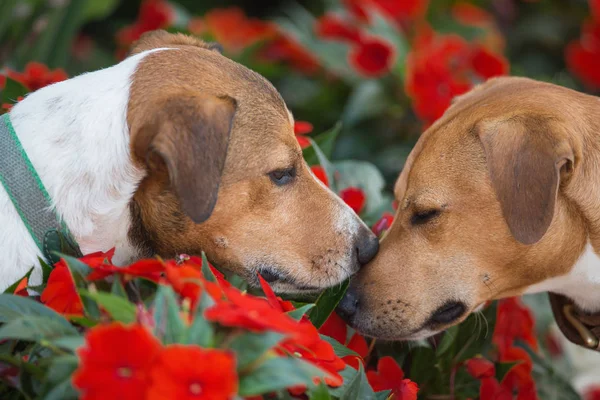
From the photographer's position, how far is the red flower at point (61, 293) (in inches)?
77.6

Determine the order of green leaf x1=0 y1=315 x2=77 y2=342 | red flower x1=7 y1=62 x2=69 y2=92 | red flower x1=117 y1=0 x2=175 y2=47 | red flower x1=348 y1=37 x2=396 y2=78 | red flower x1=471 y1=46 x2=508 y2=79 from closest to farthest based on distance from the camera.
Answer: green leaf x1=0 y1=315 x2=77 y2=342, red flower x1=7 y1=62 x2=69 y2=92, red flower x1=471 y1=46 x2=508 y2=79, red flower x1=348 y1=37 x2=396 y2=78, red flower x1=117 y1=0 x2=175 y2=47

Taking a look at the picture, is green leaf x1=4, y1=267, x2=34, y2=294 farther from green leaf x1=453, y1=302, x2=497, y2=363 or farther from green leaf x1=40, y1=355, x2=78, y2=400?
green leaf x1=453, y1=302, x2=497, y2=363

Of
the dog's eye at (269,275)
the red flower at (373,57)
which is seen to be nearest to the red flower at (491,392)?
the dog's eye at (269,275)

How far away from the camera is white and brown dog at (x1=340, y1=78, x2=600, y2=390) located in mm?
2619

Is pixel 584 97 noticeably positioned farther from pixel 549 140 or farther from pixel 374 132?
pixel 374 132

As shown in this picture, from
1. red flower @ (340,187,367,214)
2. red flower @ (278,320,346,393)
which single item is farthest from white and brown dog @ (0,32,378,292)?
red flower @ (278,320,346,393)

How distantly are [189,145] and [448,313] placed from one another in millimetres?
1219

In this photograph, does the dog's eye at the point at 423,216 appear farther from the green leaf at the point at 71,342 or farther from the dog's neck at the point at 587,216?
the green leaf at the point at 71,342

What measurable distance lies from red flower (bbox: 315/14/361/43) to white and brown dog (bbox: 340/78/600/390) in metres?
2.31

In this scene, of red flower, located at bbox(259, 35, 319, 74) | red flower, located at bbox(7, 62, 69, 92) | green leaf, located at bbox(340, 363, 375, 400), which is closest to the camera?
green leaf, located at bbox(340, 363, 375, 400)

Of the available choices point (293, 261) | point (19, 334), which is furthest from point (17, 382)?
point (293, 261)

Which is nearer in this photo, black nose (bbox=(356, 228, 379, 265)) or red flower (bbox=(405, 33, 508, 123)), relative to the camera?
black nose (bbox=(356, 228, 379, 265))

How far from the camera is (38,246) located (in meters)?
2.27

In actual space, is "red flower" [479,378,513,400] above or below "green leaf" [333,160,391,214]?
below
